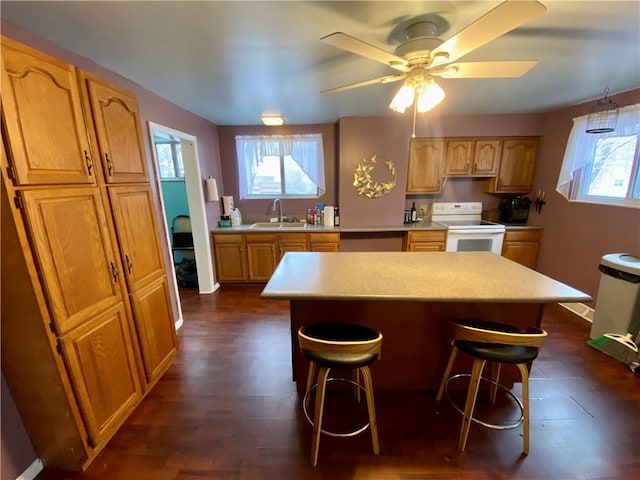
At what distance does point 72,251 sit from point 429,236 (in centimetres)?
373

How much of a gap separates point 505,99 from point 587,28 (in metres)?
1.63

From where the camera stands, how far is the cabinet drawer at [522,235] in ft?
12.3

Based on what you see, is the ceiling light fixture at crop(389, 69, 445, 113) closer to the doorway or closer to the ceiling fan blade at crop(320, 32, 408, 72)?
the ceiling fan blade at crop(320, 32, 408, 72)

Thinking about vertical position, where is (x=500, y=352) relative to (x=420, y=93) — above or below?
below

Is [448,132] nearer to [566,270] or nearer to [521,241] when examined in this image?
[521,241]

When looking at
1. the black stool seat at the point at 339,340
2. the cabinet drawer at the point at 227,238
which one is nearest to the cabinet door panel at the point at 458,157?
the cabinet drawer at the point at 227,238

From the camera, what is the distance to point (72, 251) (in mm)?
1389

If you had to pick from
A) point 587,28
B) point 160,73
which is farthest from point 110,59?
point 587,28

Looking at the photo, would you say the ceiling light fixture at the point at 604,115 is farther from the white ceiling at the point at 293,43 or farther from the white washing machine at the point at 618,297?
the white washing machine at the point at 618,297

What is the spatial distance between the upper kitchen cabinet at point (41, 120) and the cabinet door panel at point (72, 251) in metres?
0.09

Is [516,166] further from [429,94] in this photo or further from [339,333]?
[339,333]

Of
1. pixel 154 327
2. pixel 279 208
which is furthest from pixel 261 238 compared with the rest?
pixel 154 327

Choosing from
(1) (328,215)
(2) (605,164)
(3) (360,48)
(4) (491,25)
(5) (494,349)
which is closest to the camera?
(4) (491,25)

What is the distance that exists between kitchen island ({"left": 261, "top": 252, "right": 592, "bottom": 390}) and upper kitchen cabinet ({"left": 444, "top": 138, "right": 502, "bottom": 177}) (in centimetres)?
218
